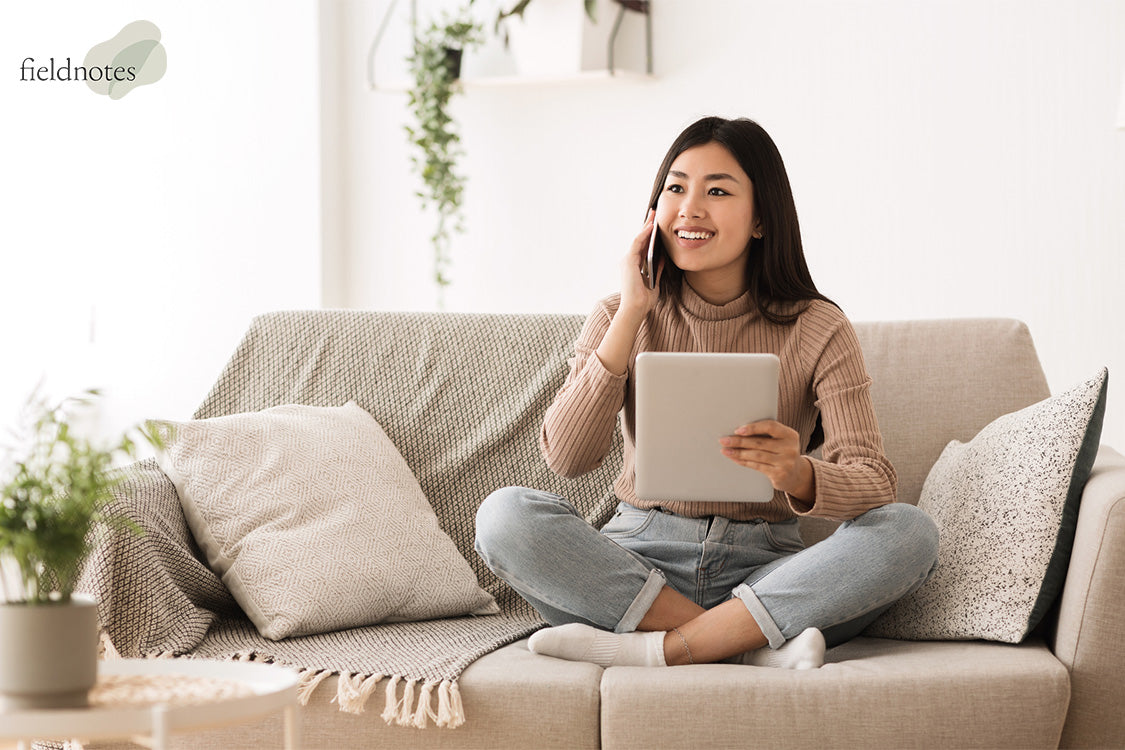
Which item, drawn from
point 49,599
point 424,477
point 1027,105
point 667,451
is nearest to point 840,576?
point 667,451

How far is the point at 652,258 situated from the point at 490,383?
17.3 inches

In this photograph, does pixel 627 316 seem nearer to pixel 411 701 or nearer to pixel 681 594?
pixel 681 594

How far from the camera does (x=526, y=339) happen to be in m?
2.20

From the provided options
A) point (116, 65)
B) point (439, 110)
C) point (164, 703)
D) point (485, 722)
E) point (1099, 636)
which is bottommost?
point (485, 722)

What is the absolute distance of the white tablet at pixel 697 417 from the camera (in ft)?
5.17

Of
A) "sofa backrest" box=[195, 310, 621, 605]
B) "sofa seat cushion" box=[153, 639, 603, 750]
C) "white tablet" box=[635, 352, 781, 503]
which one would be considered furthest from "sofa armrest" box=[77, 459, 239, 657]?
"white tablet" box=[635, 352, 781, 503]

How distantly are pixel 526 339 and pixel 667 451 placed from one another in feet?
2.11

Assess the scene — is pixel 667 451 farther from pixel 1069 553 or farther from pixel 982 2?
pixel 982 2

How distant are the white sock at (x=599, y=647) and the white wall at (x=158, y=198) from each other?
1.95 metres

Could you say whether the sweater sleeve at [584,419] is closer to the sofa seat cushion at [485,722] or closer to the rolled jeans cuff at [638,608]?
the rolled jeans cuff at [638,608]

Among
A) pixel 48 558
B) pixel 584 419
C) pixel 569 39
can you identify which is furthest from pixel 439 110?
pixel 48 558

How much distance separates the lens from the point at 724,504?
1786 mm

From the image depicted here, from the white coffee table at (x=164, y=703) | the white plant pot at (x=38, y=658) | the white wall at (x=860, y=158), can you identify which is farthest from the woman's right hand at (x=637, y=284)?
the white wall at (x=860, y=158)

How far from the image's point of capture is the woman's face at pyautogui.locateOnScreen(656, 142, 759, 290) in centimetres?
185
